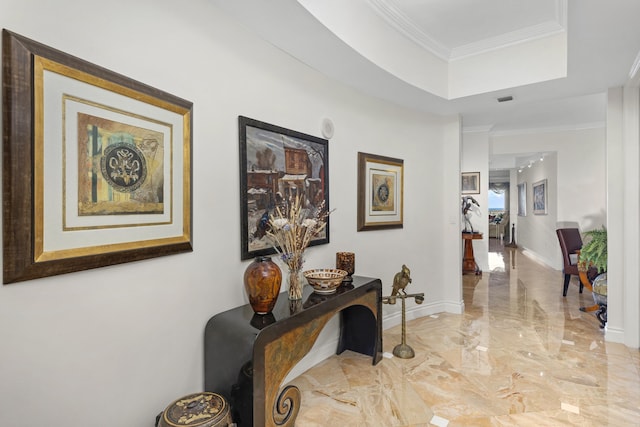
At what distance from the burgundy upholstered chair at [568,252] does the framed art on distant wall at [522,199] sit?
181 inches

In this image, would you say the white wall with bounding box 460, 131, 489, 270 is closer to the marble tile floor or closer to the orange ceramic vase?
the marble tile floor

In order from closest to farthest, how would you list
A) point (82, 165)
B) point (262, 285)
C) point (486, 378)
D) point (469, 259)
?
point (82, 165) → point (262, 285) → point (486, 378) → point (469, 259)

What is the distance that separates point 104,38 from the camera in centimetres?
138

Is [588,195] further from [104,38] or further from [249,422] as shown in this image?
[104,38]

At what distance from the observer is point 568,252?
15.0ft

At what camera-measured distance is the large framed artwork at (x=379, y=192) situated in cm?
313

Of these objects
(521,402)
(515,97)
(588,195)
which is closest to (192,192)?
(521,402)

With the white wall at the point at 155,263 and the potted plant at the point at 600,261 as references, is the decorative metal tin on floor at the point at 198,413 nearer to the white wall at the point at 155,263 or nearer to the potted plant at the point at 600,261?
the white wall at the point at 155,263

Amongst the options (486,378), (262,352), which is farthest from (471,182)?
(262,352)

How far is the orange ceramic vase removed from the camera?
5.90ft

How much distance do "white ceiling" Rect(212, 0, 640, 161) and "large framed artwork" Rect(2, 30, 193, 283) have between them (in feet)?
2.90

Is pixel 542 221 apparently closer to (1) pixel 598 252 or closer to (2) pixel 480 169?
(2) pixel 480 169

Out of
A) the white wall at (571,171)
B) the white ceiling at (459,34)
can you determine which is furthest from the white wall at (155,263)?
the white wall at (571,171)

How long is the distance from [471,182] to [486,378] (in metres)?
4.51
